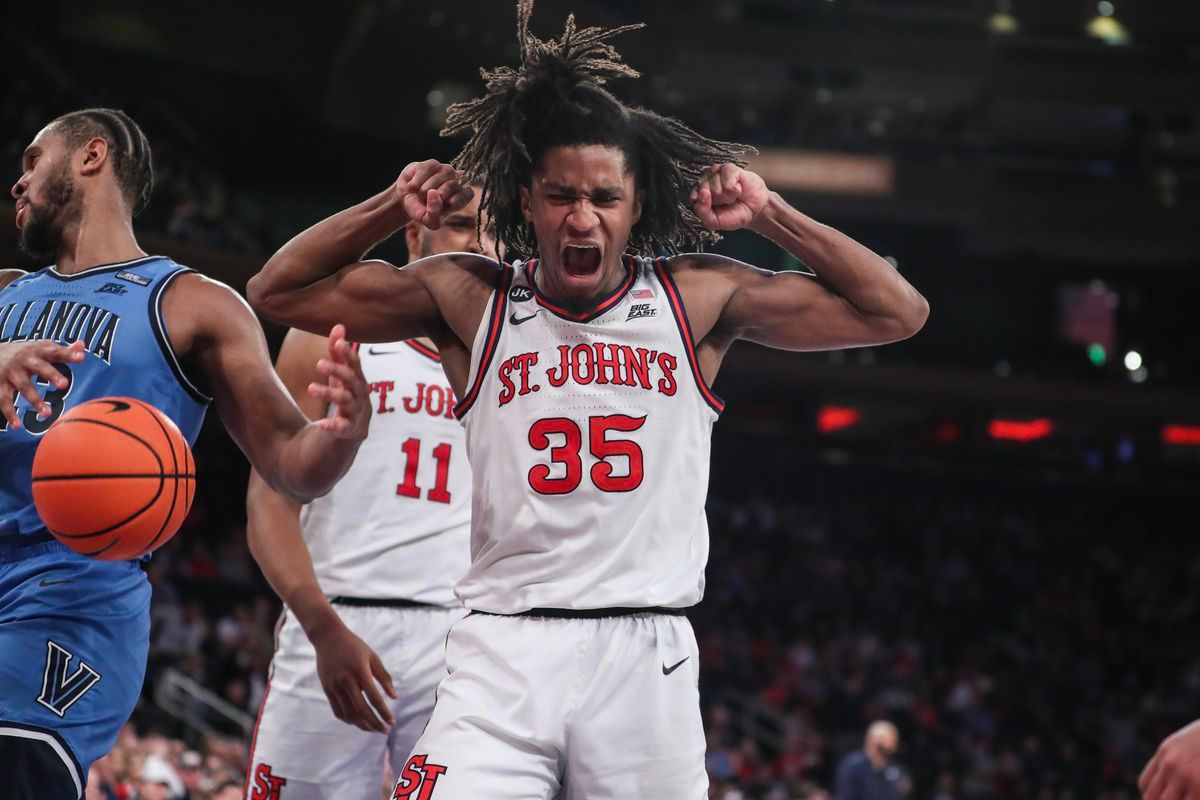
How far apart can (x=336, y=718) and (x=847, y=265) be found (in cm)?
212

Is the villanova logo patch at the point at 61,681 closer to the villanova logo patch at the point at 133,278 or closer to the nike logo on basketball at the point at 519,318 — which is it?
the villanova logo patch at the point at 133,278

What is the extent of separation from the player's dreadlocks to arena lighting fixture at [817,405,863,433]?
21.8 metres

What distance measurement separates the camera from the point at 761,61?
2294 cm

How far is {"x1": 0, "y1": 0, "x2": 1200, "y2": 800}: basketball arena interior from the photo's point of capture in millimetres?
17969

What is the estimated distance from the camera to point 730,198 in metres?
3.48

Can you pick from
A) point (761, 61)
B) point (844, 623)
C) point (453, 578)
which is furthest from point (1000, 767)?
point (453, 578)

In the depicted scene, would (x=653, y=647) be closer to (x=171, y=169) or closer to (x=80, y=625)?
(x=80, y=625)

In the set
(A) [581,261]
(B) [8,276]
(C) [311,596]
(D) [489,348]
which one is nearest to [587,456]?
(D) [489,348]

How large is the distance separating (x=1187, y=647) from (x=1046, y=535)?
11.3 ft

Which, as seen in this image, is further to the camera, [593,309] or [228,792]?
[228,792]

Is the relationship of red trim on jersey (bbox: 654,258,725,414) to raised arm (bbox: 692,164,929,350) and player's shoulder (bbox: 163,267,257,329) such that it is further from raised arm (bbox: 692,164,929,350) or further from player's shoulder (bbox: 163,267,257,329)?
player's shoulder (bbox: 163,267,257,329)

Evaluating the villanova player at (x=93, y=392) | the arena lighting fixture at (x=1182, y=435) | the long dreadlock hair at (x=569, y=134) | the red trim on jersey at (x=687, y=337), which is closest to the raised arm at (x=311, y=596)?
the villanova player at (x=93, y=392)

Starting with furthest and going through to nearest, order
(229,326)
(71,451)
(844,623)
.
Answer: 1. (844,623)
2. (229,326)
3. (71,451)

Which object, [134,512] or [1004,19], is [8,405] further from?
[1004,19]
